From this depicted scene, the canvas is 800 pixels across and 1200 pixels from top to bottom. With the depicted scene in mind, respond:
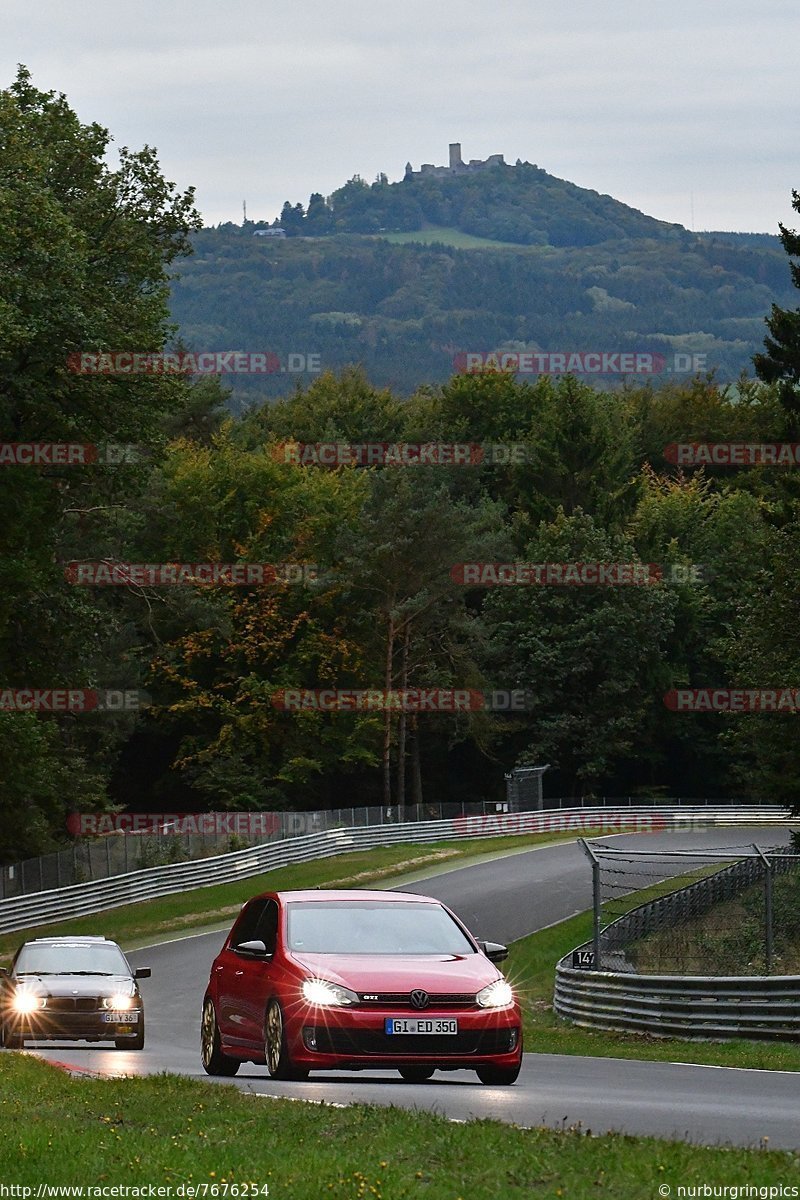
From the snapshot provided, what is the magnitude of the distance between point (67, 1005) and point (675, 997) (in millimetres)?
7425

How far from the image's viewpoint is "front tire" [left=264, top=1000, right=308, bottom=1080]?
44.9 ft

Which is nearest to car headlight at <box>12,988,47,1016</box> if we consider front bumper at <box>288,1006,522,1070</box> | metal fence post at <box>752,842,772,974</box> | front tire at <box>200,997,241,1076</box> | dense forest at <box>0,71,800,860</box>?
front tire at <box>200,997,241,1076</box>

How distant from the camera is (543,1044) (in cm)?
2298

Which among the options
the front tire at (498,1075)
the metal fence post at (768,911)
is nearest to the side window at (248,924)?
the front tire at (498,1075)

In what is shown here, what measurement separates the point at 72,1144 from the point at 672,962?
73.3 ft

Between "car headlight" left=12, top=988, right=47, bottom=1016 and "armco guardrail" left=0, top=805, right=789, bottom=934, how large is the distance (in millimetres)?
24458

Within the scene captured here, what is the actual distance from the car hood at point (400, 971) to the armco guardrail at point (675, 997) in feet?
24.2

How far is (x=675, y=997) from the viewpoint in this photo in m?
23.3

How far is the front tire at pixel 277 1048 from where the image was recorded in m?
13.7

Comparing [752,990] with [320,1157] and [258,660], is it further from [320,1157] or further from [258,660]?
[258,660]

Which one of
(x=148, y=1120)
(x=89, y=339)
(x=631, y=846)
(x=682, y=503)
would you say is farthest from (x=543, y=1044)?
(x=682, y=503)

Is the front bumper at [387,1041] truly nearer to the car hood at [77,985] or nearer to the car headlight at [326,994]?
the car headlight at [326,994]

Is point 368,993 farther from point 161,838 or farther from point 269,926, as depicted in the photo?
point 161,838

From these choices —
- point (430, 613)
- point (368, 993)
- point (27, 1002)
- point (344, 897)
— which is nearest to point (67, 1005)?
point (27, 1002)
